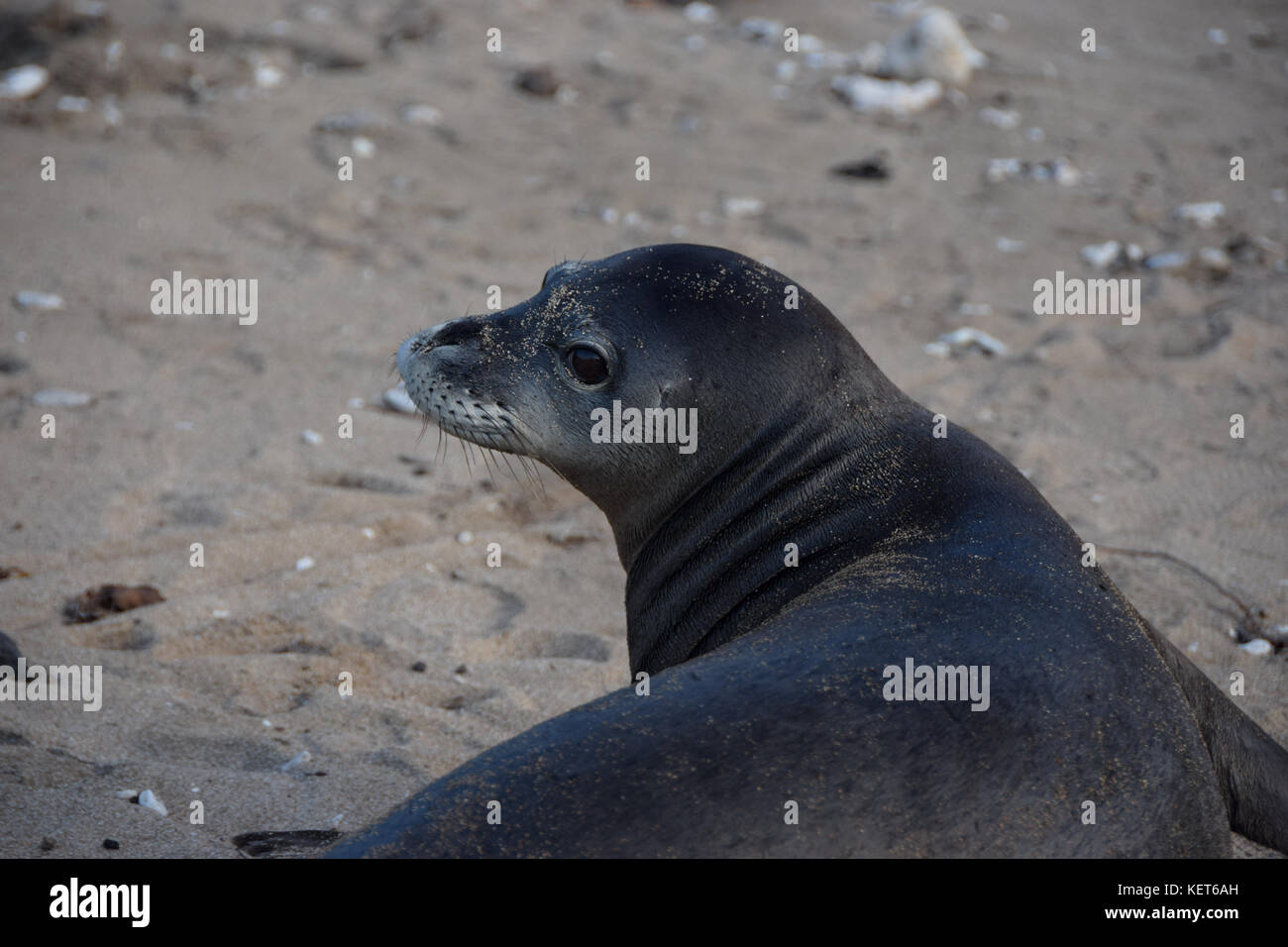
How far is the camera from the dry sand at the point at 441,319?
13.2ft

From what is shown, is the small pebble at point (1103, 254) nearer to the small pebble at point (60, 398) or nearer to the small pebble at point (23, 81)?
the small pebble at point (60, 398)

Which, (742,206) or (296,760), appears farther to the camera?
(742,206)

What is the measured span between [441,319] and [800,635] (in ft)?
14.3

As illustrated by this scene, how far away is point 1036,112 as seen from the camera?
9.85 meters

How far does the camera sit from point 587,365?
357cm

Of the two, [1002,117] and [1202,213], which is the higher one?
[1002,117]

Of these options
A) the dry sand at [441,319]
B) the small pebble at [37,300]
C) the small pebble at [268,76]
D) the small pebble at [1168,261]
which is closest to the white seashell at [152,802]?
the dry sand at [441,319]

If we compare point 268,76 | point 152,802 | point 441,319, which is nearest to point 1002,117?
point 441,319

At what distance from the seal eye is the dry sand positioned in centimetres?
106

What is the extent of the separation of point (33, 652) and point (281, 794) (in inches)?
42.8

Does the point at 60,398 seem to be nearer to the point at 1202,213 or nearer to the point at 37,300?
the point at 37,300

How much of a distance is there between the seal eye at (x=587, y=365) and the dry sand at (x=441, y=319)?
3.49 feet

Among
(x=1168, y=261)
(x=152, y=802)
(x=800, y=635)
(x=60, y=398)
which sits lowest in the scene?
(x=152, y=802)

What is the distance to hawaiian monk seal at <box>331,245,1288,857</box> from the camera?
2.25m
